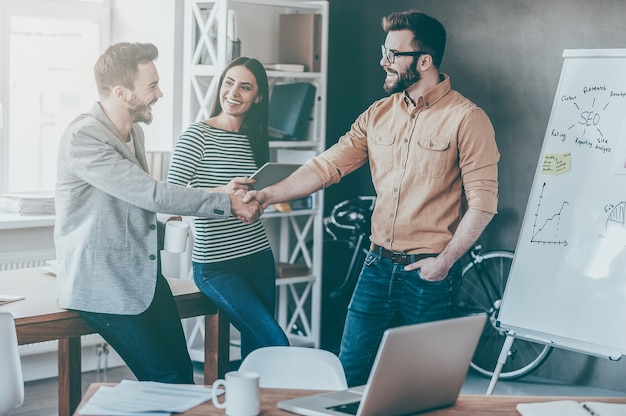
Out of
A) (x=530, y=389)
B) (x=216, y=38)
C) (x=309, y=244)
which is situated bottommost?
(x=530, y=389)

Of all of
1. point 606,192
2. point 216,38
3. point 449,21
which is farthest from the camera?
point 449,21

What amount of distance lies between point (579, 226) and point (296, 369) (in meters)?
1.56

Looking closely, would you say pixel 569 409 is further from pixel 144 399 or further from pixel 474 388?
pixel 474 388

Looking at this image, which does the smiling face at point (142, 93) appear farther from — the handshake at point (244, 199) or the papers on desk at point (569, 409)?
the papers on desk at point (569, 409)

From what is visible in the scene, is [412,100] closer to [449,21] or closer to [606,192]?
[606,192]

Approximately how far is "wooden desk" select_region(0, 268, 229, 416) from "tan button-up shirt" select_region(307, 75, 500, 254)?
2.47 ft

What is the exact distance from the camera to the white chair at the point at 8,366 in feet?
8.35

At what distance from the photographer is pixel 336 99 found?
18.1 feet

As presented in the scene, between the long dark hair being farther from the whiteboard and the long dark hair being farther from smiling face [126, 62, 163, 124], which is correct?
the whiteboard

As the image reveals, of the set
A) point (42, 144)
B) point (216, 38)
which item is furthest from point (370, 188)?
point (42, 144)

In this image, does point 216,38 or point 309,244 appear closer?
point 216,38

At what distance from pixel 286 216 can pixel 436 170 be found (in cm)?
211

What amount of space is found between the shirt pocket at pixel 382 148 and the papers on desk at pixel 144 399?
4.30ft

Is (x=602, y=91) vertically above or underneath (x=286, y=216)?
above
